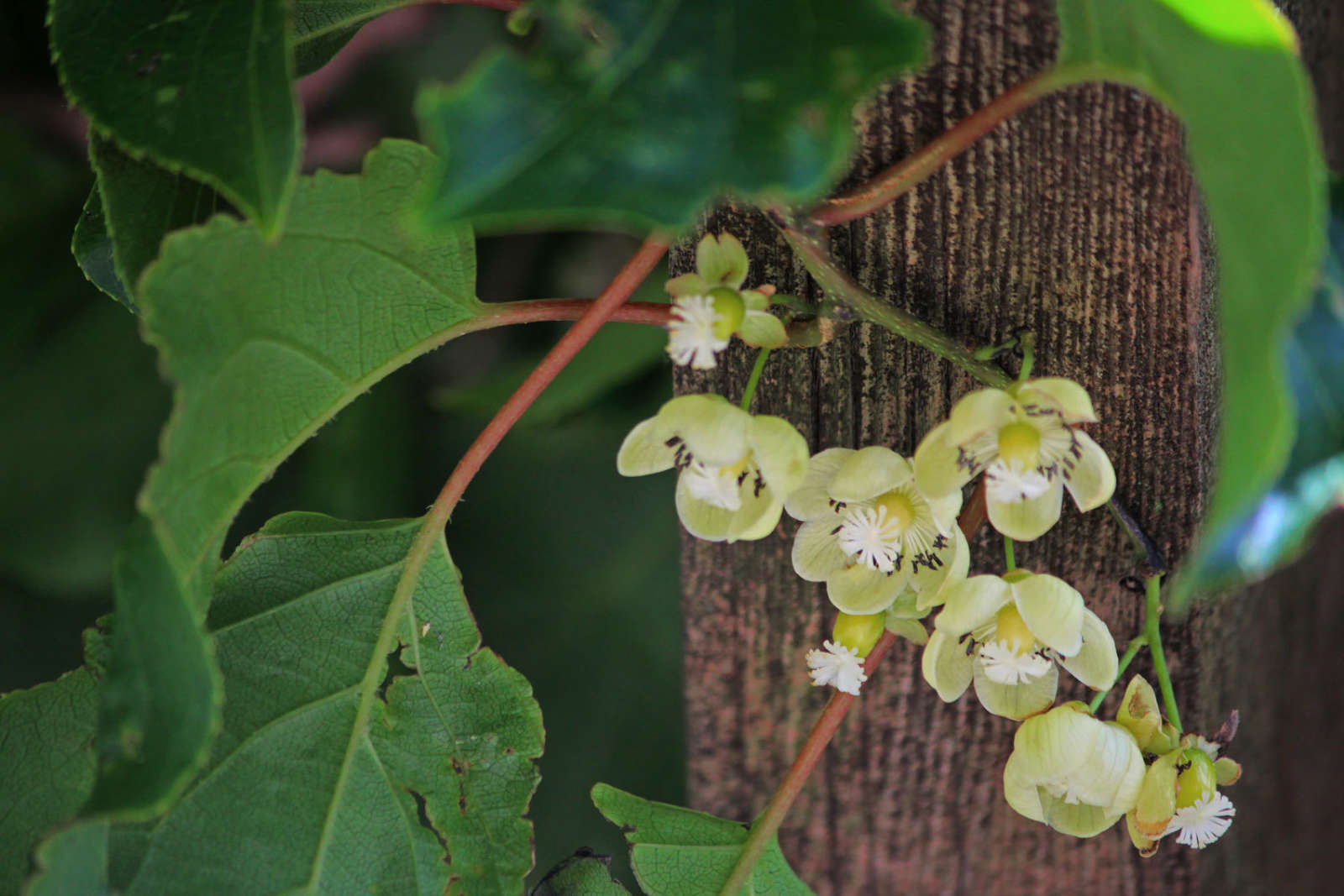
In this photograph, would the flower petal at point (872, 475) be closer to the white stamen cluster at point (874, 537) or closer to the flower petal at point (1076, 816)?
the white stamen cluster at point (874, 537)

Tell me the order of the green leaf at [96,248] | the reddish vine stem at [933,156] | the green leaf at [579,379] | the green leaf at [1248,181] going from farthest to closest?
the green leaf at [579,379]
the green leaf at [96,248]
the reddish vine stem at [933,156]
the green leaf at [1248,181]

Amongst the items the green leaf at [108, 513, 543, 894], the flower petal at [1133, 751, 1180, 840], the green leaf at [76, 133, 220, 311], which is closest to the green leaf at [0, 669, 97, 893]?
the green leaf at [108, 513, 543, 894]

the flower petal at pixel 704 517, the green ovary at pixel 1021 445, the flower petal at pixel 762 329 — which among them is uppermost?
the flower petal at pixel 762 329

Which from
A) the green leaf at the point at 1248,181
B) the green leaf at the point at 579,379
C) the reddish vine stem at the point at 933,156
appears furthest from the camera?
the green leaf at the point at 579,379

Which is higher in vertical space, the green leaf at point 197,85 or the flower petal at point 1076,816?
the green leaf at point 197,85

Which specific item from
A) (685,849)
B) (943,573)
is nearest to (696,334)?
(943,573)

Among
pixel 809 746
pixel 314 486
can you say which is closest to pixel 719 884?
pixel 809 746

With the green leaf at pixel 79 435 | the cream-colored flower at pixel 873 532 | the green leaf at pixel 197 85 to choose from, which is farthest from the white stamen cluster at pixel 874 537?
the green leaf at pixel 79 435
